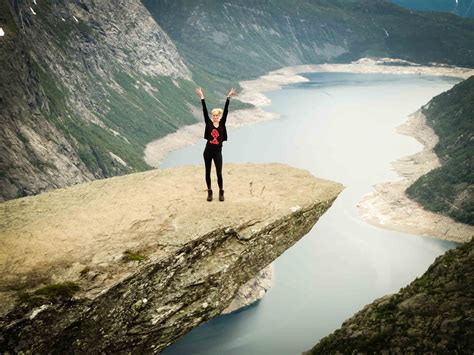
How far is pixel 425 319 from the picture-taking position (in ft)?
75.7

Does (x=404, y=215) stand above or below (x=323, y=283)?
above

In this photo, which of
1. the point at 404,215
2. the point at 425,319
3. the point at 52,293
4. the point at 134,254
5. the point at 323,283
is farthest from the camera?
the point at 404,215

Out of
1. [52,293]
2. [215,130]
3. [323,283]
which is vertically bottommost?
[323,283]

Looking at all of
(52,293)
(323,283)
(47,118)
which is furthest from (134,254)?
(47,118)

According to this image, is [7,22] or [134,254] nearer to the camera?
[134,254]

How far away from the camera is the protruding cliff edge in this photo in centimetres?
1627

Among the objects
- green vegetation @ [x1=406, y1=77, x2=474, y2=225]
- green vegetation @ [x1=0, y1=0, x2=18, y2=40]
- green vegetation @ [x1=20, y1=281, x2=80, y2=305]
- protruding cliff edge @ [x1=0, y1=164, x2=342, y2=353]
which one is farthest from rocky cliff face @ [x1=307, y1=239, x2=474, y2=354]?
green vegetation @ [x1=0, y1=0, x2=18, y2=40]

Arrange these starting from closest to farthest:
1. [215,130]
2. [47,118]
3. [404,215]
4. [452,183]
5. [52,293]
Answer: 1. [52,293]
2. [215,130]
3. [47,118]
4. [404,215]
5. [452,183]

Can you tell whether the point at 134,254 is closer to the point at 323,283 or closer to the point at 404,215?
the point at 323,283

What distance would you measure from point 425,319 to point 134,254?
15244mm

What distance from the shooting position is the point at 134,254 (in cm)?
1823

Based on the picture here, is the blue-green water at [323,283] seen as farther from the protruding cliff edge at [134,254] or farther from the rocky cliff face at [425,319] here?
the protruding cliff edge at [134,254]

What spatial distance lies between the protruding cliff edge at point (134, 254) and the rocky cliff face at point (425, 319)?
7278 millimetres

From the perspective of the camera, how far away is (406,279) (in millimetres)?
93750
